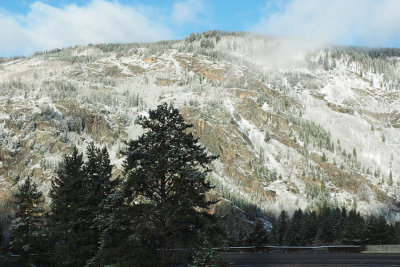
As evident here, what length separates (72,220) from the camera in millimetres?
31547

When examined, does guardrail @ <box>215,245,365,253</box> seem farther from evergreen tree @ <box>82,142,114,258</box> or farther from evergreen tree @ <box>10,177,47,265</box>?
evergreen tree @ <box>10,177,47,265</box>

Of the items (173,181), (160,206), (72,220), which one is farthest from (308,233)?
(160,206)

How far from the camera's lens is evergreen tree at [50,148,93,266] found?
30.6m

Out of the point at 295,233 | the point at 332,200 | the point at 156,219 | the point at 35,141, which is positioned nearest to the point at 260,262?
the point at 156,219

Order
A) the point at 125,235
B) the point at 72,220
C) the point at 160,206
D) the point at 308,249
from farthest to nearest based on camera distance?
the point at 308,249 → the point at 72,220 → the point at 125,235 → the point at 160,206

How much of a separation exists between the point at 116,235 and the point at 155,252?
8.90ft

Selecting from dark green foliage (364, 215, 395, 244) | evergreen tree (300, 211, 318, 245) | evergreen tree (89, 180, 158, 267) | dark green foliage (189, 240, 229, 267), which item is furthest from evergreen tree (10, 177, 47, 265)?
evergreen tree (300, 211, 318, 245)

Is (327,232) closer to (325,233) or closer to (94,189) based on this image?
(325,233)

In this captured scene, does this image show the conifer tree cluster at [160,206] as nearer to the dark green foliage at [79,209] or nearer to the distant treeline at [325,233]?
the dark green foliage at [79,209]

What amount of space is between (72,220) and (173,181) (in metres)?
11.6

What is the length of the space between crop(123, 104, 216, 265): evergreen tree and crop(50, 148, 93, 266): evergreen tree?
8.44 metres

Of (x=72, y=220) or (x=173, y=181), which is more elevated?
(x=173, y=181)

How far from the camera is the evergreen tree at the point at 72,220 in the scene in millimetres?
30609

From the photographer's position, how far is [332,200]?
186 m
